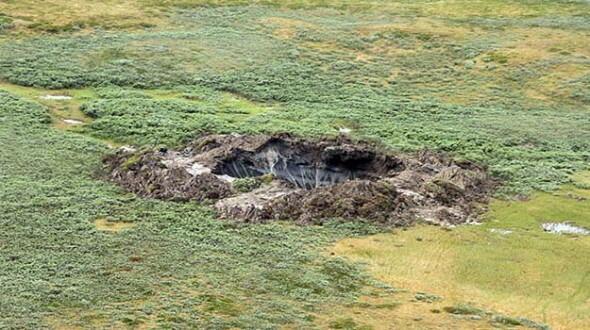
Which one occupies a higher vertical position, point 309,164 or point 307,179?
point 309,164

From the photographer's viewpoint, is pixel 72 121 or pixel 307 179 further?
pixel 72 121

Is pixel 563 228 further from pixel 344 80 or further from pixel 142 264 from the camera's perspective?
pixel 344 80

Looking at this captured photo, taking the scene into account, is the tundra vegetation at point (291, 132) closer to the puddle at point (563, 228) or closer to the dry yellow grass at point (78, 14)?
the dry yellow grass at point (78, 14)

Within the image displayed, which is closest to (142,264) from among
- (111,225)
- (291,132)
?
(111,225)

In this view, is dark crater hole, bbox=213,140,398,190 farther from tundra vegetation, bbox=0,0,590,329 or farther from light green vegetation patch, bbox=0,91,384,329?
light green vegetation patch, bbox=0,91,384,329

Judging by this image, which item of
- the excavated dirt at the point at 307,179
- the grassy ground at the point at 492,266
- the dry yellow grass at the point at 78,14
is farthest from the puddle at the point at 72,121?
the grassy ground at the point at 492,266
